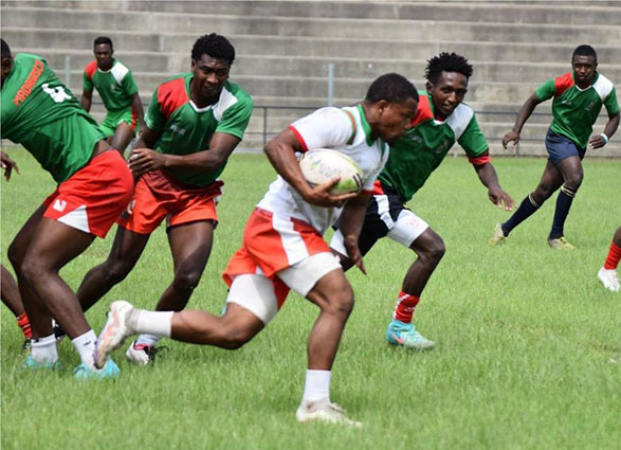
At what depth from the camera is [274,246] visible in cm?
Answer: 590

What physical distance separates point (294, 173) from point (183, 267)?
5.62 ft

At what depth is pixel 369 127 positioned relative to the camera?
6.00 metres

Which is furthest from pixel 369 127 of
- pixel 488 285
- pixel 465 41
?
pixel 465 41

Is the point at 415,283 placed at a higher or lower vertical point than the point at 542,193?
higher

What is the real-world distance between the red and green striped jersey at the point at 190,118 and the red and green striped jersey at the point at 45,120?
713 mm

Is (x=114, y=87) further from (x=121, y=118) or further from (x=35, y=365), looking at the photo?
(x=35, y=365)

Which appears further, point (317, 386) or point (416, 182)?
point (416, 182)

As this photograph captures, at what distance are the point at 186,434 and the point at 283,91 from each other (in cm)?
2761

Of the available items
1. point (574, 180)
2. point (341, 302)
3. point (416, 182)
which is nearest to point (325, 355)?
point (341, 302)

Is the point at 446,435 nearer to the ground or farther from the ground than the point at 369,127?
nearer to the ground

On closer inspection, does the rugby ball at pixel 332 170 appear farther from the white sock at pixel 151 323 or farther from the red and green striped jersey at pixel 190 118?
the red and green striped jersey at pixel 190 118

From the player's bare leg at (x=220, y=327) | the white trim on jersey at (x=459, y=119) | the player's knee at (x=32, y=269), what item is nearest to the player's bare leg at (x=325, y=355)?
the player's bare leg at (x=220, y=327)

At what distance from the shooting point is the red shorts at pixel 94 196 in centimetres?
660

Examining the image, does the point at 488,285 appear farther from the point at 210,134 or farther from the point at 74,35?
the point at 74,35
